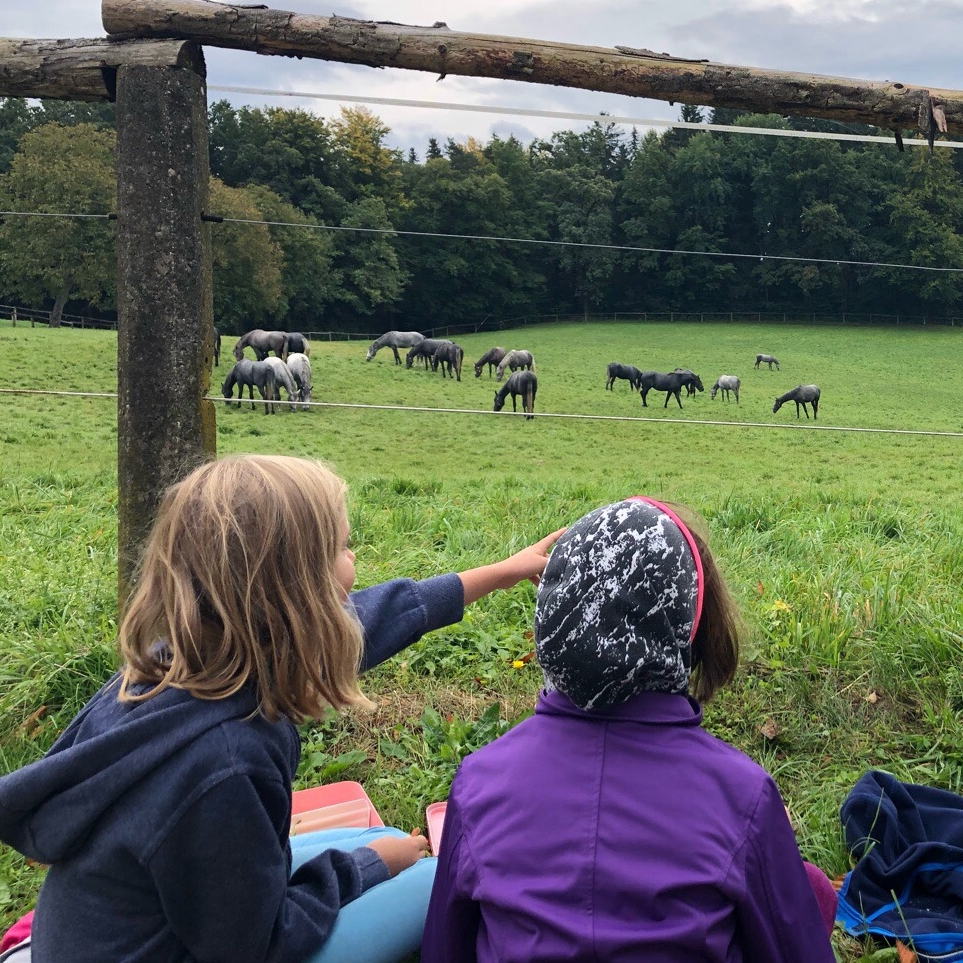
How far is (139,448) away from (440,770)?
4.44ft

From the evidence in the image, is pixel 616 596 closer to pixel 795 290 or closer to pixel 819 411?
pixel 795 290

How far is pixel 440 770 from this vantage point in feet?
8.94

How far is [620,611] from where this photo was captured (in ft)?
3.99

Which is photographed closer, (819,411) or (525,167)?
(525,167)

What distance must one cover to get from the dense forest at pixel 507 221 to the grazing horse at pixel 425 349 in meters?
0.15

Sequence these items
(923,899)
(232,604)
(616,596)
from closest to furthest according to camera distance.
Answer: (616,596), (232,604), (923,899)

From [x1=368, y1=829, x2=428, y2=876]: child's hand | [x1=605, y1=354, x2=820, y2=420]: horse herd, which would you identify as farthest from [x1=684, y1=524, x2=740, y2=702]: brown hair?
[x1=605, y1=354, x2=820, y2=420]: horse herd

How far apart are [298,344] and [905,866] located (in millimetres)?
2990

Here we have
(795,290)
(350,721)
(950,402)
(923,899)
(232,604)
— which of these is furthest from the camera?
(950,402)

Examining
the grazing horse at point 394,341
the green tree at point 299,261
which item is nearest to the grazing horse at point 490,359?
the grazing horse at point 394,341

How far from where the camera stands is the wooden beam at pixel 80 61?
2523 millimetres

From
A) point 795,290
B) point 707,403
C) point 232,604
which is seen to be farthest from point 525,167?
point 232,604

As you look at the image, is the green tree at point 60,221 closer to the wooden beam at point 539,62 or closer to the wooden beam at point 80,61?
the wooden beam at point 80,61

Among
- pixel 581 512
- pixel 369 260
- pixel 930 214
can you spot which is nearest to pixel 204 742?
pixel 369 260
